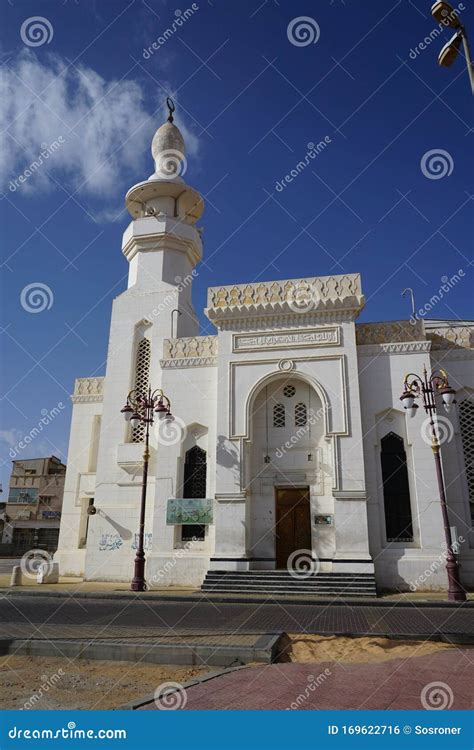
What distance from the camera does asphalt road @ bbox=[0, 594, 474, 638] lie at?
28.3 ft

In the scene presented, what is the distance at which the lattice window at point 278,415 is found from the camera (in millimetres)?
17141

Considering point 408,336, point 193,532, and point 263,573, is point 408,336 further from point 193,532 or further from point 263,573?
point 193,532

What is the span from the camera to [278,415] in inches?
680

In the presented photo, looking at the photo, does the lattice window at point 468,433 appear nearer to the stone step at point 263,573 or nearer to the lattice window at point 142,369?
the stone step at point 263,573

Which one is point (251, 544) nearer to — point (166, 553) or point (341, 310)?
point (166, 553)

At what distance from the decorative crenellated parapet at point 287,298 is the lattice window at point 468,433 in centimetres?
450

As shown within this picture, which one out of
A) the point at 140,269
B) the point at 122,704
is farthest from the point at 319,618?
the point at 140,269

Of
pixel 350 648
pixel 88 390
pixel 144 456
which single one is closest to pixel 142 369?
pixel 88 390

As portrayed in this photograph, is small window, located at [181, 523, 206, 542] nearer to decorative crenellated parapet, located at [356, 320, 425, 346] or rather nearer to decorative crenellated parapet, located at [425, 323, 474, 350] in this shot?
decorative crenellated parapet, located at [356, 320, 425, 346]

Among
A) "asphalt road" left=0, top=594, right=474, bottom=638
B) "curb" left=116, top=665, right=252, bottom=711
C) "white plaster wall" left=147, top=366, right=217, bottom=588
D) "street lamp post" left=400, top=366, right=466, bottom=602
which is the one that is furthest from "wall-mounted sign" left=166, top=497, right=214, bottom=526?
"curb" left=116, top=665, right=252, bottom=711

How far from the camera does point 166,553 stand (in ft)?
52.8

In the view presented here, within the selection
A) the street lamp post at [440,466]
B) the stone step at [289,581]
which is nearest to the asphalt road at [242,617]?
the street lamp post at [440,466]

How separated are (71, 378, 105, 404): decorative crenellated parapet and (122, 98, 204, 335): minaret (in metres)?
4.15

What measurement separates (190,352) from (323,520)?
7191mm
